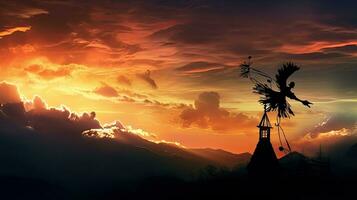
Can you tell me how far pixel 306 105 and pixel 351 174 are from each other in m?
23.8

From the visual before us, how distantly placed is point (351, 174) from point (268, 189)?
59.0 feet

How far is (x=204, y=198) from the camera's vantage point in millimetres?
79125

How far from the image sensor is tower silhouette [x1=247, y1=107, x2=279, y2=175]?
2299 inches

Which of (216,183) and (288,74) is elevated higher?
(288,74)

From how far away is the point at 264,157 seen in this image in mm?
58688

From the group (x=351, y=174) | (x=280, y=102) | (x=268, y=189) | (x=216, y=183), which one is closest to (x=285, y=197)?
(x=268, y=189)

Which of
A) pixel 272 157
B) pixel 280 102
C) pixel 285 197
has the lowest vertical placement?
pixel 285 197

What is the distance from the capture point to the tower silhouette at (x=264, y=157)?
5841 centimetres

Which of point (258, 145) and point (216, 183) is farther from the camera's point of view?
point (216, 183)

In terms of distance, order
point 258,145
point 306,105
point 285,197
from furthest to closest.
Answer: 1. point 258,145
2. point 285,197
3. point 306,105

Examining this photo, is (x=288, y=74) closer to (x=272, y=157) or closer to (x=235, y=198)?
(x=272, y=157)

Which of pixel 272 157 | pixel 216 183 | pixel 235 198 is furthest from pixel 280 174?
pixel 216 183

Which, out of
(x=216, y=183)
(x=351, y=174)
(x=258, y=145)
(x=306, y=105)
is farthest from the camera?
(x=216, y=183)

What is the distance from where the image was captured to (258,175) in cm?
5859
